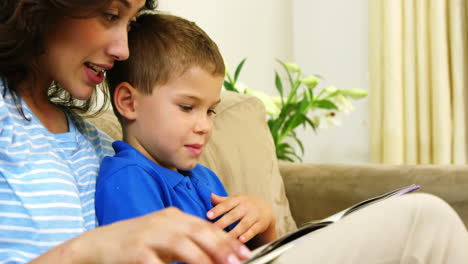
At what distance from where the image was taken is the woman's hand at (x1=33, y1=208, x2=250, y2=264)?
51cm

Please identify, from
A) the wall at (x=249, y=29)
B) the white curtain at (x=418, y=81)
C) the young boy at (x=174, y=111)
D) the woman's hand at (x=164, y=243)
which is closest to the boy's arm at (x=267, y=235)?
the young boy at (x=174, y=111)

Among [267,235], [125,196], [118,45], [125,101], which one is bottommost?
[267,235]

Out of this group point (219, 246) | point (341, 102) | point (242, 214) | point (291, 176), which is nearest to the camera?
point (219, 246)

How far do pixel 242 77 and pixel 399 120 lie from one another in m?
→ 0.81

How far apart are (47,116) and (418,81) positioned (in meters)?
2.28

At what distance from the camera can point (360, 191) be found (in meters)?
→ 1.53

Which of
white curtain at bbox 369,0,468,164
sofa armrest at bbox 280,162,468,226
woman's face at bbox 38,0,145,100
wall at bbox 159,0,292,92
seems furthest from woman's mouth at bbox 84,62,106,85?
white curtain at bbox 369,0,468,164

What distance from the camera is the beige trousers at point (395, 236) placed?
75cm

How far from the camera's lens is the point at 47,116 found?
91 cm

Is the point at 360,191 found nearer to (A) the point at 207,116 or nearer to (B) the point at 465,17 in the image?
(A) the point at 207,116

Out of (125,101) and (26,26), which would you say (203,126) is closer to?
(125,101)

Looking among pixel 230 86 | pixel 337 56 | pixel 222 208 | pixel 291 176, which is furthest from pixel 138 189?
pixel 337 56

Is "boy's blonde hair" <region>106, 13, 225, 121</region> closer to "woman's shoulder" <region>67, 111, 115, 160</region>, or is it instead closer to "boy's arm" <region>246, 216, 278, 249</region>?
"woman's shoulder" <region>67, 111, 115, 160</region>

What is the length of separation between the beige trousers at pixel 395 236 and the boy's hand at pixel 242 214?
234 millimetres
